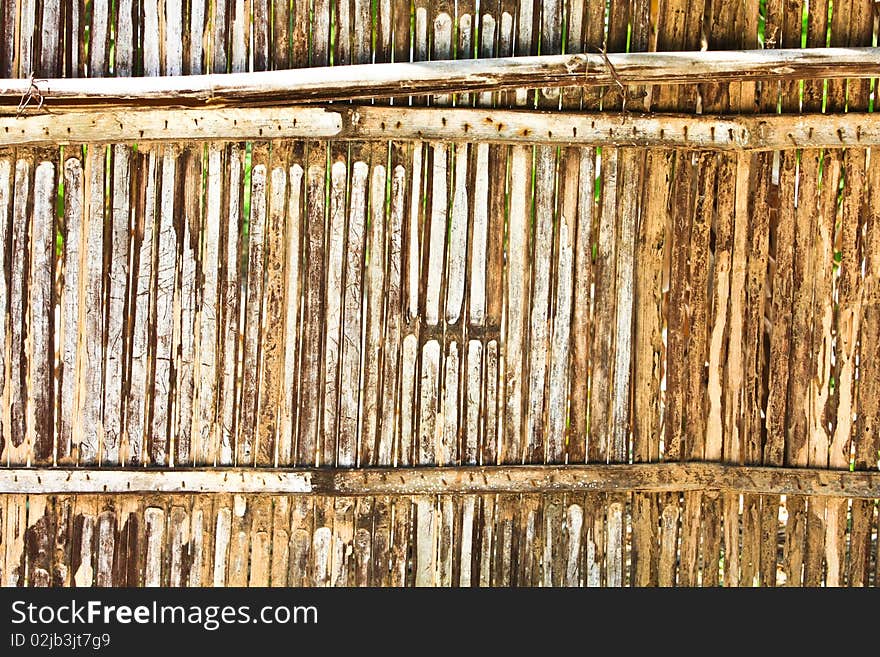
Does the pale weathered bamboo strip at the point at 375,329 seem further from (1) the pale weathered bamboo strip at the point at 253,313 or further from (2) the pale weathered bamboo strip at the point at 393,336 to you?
(1) the pale weathered bamboo strip at the point at 253,313

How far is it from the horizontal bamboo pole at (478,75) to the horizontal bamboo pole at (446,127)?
77 millimetres

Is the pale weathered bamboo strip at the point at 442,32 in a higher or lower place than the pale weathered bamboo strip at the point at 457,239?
higher

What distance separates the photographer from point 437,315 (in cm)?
445

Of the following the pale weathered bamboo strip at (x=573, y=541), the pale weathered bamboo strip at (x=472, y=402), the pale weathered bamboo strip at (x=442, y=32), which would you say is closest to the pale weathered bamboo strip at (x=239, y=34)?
the pale weathered bamboo strip at (x=442, y=32)

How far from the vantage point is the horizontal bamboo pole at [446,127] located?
13.9 ft

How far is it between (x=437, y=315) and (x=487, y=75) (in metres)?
1.18

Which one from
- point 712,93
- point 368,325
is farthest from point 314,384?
point 712,93

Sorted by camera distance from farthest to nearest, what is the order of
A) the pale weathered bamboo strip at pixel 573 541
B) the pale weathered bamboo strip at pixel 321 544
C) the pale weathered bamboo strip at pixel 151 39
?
1. the pale weathered bamboo strip at pixel 573 541
2. the pale weathered bamboo strip at pixel 321 544
3. the pale weathered bamboo strip at pixel 151 39

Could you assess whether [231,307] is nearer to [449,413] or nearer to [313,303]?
[313,303]

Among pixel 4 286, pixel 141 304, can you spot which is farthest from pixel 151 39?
pixel 4 286

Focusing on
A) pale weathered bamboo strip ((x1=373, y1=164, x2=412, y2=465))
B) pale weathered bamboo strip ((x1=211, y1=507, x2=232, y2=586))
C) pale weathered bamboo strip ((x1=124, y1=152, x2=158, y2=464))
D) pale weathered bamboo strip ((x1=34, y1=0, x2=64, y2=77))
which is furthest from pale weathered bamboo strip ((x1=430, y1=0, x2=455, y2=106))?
pale weathered bamboo strip ((x1=211, y1=507, x2=232, y2=586))

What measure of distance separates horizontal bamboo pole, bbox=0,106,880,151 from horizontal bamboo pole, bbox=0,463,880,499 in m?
1.61

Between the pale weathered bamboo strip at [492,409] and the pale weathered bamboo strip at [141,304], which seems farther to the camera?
the pale weathered bamboo strip at [492,409]

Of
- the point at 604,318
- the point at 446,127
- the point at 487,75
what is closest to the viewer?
the point at 487,75
